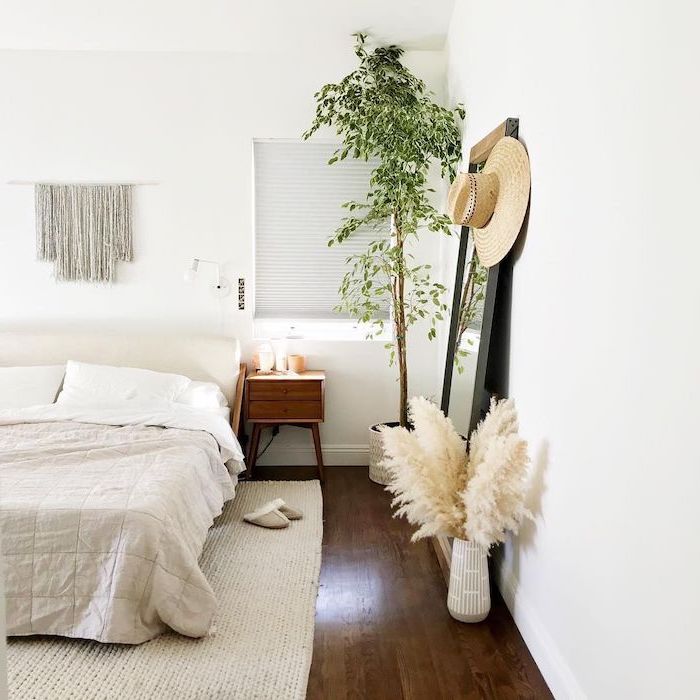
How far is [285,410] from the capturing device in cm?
412

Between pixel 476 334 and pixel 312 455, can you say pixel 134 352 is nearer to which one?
pixel 312 455

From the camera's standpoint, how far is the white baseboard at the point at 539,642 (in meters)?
1.99

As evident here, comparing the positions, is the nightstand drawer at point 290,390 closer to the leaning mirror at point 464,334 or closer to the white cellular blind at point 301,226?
the white cellular blind at point 301,226

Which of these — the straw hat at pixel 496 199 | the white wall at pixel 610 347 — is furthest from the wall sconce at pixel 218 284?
the white wall at pixel 610 347

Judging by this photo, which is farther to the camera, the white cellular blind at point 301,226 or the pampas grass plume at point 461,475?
the white cellular blind at point 301,226

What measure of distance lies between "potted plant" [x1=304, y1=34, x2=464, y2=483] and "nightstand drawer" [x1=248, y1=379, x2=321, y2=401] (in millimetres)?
427

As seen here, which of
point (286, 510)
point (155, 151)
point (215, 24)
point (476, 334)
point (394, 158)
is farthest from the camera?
point (155, 151)

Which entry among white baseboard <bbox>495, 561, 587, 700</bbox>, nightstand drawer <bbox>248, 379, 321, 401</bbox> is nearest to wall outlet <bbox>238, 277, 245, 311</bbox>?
nightstand drawer <bbox>248, 379, 321, 401</bbox>

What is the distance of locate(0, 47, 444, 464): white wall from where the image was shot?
4.28 meters

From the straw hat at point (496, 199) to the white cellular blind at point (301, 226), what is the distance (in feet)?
5.02

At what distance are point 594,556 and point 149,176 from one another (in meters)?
3.45

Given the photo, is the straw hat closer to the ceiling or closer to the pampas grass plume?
the pampas grass plume

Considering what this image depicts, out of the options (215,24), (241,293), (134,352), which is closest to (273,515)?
(134,352)

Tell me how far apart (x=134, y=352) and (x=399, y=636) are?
2448mm
